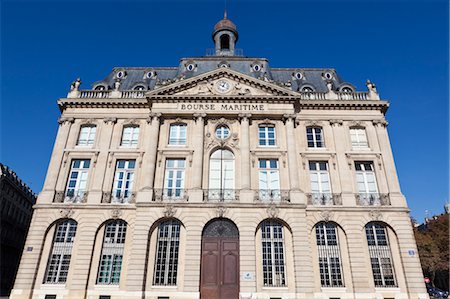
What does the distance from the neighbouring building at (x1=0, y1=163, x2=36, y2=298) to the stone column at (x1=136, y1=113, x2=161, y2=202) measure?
2201 centimetres

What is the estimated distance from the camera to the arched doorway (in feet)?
65.4

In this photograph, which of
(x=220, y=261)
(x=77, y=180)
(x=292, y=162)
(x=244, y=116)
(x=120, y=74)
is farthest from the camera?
(x=120, y=74)

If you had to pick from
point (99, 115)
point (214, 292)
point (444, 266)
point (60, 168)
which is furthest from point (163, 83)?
point (444, 266)

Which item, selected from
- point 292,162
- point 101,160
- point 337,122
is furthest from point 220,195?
point 337,122

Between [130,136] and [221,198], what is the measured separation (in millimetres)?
9157

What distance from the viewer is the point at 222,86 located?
2594cm

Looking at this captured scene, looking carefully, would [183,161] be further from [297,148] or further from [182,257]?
[297,148]

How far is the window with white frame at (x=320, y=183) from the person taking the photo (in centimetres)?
2275

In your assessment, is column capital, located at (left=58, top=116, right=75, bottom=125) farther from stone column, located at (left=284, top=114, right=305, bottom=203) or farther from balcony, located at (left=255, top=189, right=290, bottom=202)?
stone column, located at (left=284, top=114, right=305, bottom=203)

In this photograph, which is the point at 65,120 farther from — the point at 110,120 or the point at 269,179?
the point at 269,179

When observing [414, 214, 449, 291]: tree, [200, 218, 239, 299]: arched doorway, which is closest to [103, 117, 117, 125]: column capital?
[200, 218, 239, 299]: arched doorway

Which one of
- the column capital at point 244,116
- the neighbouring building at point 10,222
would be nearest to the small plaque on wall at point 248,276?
the column capital at point 244,116

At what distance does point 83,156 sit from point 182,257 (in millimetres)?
10868

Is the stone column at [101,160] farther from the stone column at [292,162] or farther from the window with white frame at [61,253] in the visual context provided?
the stone column at [292,162]
